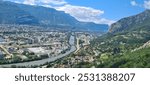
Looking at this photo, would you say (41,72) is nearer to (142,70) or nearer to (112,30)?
(142,70)

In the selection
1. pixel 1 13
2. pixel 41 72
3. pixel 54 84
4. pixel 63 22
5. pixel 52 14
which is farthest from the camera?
pixel 52 14

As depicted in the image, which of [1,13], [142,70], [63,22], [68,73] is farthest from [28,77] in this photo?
[63,22]

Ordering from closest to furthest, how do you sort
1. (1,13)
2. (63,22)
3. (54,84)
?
(54,84) < (1,13) < (63,22)

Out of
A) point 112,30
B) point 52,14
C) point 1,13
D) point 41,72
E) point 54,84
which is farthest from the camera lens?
point 52,14

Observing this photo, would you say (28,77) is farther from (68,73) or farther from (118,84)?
(118,84)

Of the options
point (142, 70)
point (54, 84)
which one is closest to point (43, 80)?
point (54, 84)

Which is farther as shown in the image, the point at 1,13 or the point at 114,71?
the point at 1,13

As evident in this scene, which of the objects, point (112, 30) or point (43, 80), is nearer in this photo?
point (43, 80)

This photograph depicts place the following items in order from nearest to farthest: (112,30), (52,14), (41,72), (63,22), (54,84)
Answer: (54,84) < (41,72) < (112,30) < (63,22) < (52,14)
